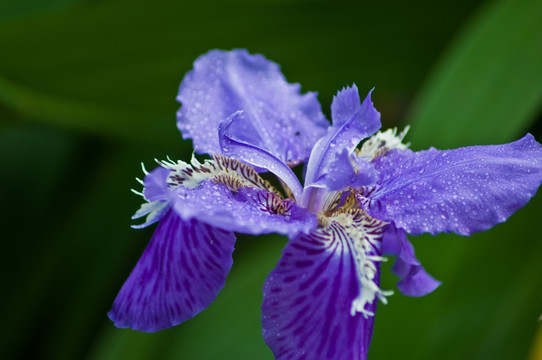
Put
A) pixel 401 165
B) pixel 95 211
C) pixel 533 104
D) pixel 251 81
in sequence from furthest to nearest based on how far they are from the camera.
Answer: pixel 95 211, pixel 533 104, pixel 251 81, pixel 401 165

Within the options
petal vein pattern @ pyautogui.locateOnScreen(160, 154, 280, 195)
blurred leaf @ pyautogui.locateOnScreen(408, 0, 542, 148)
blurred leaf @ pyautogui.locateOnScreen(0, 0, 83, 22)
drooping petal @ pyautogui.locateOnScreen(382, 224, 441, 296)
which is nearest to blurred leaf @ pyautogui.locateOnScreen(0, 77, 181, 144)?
blurred leaf @ pyautogui.locateOnScreen(0, 0, 83, 22)

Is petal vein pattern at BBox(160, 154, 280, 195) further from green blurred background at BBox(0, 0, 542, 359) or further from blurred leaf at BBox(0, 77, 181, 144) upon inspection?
blurred leaf at BBox(0, 77, 181, 144)

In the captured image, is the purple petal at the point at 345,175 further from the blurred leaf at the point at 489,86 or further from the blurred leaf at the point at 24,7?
the blurred leaf at the point at 24,7

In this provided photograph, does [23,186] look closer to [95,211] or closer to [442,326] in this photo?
[95,211]

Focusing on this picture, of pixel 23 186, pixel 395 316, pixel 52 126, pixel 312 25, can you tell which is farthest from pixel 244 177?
pixel 23 186

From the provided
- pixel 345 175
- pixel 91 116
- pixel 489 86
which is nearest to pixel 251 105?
pixel 345 175

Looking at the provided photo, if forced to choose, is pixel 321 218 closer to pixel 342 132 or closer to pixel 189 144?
pixel 342 132

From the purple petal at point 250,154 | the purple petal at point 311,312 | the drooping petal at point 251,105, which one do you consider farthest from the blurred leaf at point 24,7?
the purple petal at point 311,312
